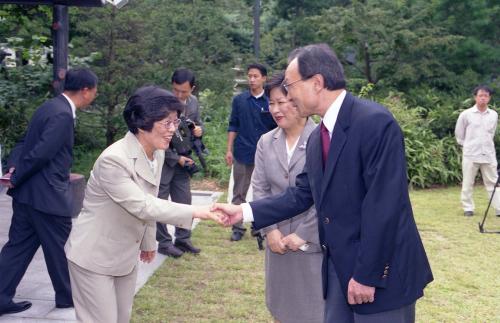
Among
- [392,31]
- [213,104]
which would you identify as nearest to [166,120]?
[213,104]

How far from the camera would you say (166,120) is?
3846mm

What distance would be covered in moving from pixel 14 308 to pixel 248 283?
2167 mm

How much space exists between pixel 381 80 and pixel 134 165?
12.9m

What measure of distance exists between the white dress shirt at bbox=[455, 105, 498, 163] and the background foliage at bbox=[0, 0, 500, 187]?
2.54 m

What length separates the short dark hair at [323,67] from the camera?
10.7 ft

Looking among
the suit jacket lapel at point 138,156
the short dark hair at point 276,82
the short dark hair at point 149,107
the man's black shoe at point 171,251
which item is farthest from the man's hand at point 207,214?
the man's black shoe at point 171,251

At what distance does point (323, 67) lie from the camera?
3.26 metres

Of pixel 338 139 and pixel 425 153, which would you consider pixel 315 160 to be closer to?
pixel 338 139

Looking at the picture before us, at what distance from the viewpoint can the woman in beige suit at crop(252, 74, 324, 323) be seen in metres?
4.18

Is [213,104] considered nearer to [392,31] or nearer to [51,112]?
[392,31]

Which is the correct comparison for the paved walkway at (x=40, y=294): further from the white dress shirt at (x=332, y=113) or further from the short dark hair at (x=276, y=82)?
the white dress shirt at (x=332, y=113)

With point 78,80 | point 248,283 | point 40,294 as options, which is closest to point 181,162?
point 248,283

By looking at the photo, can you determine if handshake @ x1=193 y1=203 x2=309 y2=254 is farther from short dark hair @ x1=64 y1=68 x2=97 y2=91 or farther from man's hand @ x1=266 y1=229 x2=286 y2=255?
short dark hair @ x1=64 y1=68 x2=97 y2=91

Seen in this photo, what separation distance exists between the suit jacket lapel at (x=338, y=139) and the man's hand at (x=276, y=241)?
38.1 inches
